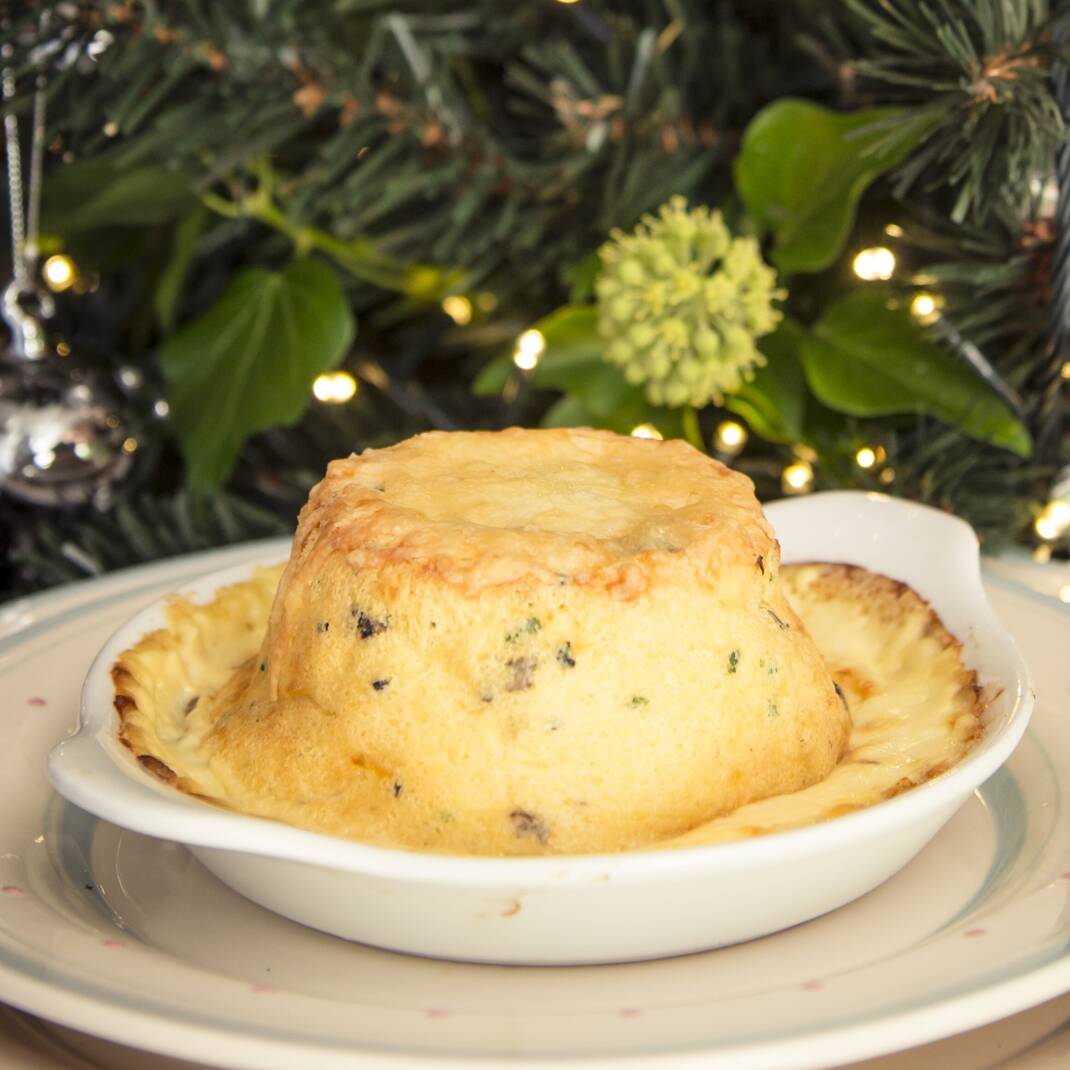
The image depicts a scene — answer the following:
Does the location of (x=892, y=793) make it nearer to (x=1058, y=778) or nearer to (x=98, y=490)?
(x=1058, y=778)

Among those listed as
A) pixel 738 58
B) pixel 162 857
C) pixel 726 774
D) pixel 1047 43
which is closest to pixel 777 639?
pixel 726 774

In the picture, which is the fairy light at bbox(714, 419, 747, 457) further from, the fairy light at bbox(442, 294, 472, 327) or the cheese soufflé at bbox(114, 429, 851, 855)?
the cheese soufflé at bbox(114, 429, 851, 855)

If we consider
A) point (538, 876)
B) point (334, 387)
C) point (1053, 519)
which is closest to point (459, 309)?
point (334, 387)

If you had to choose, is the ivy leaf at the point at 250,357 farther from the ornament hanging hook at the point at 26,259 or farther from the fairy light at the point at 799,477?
the fairy light at the point at 799,477

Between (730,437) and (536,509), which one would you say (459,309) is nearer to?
(730,437)

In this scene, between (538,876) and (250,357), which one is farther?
(250,357)

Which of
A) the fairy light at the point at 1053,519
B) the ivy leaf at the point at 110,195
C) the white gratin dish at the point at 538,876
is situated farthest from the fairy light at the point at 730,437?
the white gratin dish at the point at 538,876
